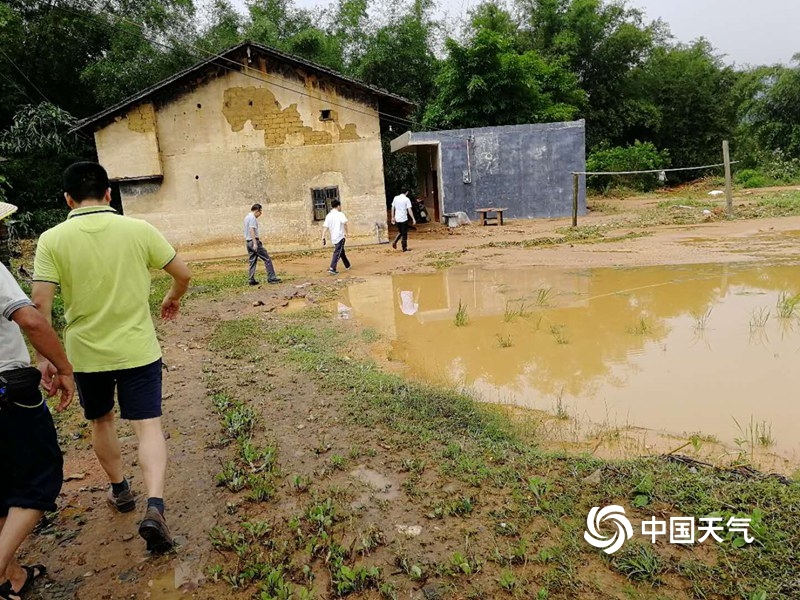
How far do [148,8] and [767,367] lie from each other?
1078 inches

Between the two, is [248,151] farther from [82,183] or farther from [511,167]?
[82,183]

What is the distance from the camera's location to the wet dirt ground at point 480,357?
10.1 ft

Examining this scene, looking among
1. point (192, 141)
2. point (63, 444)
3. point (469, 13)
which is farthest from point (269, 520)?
point (469, 13)

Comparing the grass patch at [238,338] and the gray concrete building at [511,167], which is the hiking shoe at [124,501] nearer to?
the grass patch at [238,338]

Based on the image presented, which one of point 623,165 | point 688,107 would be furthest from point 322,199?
point 688,107

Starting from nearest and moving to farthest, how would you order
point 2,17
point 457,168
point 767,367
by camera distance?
point 767,367
point 2,17
point 457,168

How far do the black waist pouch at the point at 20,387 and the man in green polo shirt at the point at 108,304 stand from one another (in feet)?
0.84

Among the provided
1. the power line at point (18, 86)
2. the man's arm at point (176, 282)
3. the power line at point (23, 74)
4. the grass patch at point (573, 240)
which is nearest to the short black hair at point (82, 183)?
the man's arm at point (176, 282)

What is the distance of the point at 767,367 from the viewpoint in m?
5.55

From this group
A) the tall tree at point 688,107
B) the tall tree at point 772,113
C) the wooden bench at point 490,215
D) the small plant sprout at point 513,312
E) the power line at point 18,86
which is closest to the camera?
the small plant sprout at point 513,312

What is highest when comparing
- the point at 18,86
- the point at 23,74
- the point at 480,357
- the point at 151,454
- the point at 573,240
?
the point at 23,74

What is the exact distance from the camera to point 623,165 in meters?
30.4

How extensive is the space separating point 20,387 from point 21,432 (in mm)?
210

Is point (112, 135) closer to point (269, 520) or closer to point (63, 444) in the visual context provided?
point (63, 444)
